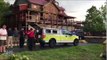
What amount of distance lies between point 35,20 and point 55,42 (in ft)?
96.6

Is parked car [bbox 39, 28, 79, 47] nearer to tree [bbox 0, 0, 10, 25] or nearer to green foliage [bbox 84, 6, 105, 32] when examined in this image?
green foliage [bbox 84, 6, 105, 32]

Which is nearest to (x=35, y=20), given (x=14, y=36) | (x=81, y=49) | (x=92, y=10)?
(x=92, y=10)

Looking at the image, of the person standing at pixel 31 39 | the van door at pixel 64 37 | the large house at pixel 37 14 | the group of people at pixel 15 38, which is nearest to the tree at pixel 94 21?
the large house at pixel 37 14

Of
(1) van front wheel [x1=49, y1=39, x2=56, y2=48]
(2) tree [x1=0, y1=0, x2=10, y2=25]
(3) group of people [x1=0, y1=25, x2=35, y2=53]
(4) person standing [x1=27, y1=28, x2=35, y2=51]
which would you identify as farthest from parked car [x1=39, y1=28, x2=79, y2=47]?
(2) tree [x1=0, y1=0, x2=10, y2=25]

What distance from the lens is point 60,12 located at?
232 feet

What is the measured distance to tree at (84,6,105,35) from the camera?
62.5 meters

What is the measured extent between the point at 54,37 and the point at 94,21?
40.0m

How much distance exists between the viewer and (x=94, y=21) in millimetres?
65438

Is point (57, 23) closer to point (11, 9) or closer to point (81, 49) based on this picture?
point (11, 9)

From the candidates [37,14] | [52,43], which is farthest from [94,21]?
[52,43]

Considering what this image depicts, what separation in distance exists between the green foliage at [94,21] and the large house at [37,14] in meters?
3.40

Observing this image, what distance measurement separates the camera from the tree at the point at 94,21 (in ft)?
205

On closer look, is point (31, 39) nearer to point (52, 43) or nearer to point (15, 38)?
point (52, 43)

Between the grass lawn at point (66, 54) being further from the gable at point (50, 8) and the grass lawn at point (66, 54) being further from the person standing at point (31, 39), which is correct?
the gable at point (50, 8)
